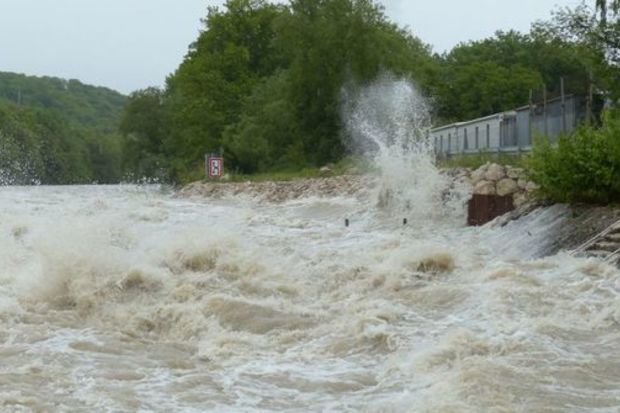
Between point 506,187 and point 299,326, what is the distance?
1042 cm

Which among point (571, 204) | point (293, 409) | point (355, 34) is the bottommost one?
point (293, 409)

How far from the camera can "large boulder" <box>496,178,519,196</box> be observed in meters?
18.2

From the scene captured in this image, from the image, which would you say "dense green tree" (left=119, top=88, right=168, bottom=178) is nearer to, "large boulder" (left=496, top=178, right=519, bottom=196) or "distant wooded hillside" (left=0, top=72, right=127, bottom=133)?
"large boulder" (left=496, top=178, right=519, bottom=196)

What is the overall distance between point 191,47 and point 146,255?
55321 mm

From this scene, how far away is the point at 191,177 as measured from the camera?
2179 inches

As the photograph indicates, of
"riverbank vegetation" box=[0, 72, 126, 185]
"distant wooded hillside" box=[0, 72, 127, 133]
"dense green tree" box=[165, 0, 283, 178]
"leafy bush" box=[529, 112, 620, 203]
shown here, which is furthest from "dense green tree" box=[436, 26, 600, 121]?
"distant wooded hillside" box=[0, 72, 127, 133]

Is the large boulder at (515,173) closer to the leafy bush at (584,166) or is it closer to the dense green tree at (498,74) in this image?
the leafy bush at (584,166)

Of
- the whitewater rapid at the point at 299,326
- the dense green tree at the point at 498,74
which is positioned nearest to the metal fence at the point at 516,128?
the whitewater rapid at the point at 299,326

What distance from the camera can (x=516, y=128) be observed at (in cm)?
3291

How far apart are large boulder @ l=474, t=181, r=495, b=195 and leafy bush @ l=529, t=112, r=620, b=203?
7.47ft

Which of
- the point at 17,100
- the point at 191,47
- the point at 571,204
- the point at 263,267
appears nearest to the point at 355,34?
the point at 191,47

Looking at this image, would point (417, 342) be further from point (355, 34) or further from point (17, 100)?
point (17, 100)

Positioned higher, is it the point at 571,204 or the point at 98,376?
the point at 571,204

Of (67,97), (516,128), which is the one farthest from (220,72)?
(67,97)
